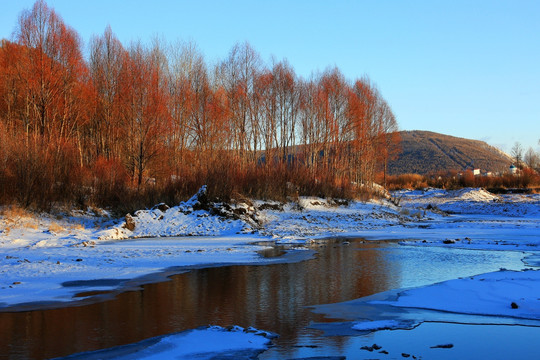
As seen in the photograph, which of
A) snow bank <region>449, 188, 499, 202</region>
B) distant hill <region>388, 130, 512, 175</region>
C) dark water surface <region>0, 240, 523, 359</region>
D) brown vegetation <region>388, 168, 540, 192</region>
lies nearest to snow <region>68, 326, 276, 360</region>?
dark water surface <region>0, 240, 523, 359</region>

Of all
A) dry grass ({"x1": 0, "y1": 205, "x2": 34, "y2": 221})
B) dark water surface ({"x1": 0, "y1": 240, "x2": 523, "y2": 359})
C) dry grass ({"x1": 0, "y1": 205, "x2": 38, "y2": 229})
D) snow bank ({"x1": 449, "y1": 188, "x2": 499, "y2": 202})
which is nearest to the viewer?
dark water surface ({"x1": 0, "y1": 240, "x2": 523, "y2": 359})

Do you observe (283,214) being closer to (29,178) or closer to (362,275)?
(29,178)

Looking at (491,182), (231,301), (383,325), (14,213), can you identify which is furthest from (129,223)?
(491,182)

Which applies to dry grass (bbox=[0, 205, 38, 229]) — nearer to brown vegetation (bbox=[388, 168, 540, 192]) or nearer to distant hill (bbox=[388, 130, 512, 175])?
Result: brown vegetation (bbox=[388, 168, 540, 192])

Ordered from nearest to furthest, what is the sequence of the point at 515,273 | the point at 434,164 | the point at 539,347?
the point at 539,347, the point at 515,273, the point at 434,164

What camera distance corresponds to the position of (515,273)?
9.44 meters

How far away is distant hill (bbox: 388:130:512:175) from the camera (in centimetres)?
13750

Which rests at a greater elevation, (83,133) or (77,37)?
(77,37)

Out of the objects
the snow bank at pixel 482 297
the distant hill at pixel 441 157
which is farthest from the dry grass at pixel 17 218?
the distant hill at pixel 441 157

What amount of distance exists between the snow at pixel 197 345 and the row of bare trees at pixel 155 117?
15.4m

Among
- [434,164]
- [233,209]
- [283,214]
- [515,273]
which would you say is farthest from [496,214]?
[434,164]

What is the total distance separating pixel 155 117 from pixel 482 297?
83.0 ft

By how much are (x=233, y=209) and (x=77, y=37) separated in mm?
16234

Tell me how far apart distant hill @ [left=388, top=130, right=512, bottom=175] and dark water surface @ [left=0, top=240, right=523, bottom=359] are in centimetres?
12622
